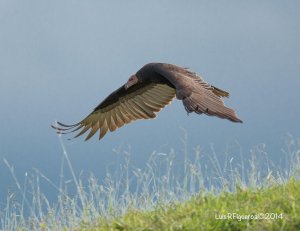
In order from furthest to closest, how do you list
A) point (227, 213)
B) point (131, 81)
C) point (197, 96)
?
point (131, 81) < point (197, 96) < point (227, 213)

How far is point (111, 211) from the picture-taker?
278 inches

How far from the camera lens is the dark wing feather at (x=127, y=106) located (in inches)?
472

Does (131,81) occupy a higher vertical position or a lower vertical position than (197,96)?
higher

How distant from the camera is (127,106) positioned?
1236 centimetres

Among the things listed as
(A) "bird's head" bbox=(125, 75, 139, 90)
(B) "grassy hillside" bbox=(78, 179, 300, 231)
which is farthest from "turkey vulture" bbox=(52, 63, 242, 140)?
(B) "grassy hillside" bbox=(78, 179, 300, 231)

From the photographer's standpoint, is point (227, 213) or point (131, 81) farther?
point (131, 81)

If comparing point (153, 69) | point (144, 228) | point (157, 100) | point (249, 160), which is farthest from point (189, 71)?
point (144, 228)

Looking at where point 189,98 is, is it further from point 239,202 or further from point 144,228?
point 144,228

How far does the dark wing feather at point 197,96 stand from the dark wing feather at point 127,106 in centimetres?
189

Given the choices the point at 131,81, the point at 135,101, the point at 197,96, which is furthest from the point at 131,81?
the point at 197,96

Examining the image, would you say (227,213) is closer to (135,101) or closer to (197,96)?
(197,96)

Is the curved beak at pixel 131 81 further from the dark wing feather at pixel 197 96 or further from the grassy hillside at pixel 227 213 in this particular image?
the grassy hillside at pixel 227 213

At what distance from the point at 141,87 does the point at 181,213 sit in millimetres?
5931

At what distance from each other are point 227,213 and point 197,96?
7.81 feet
